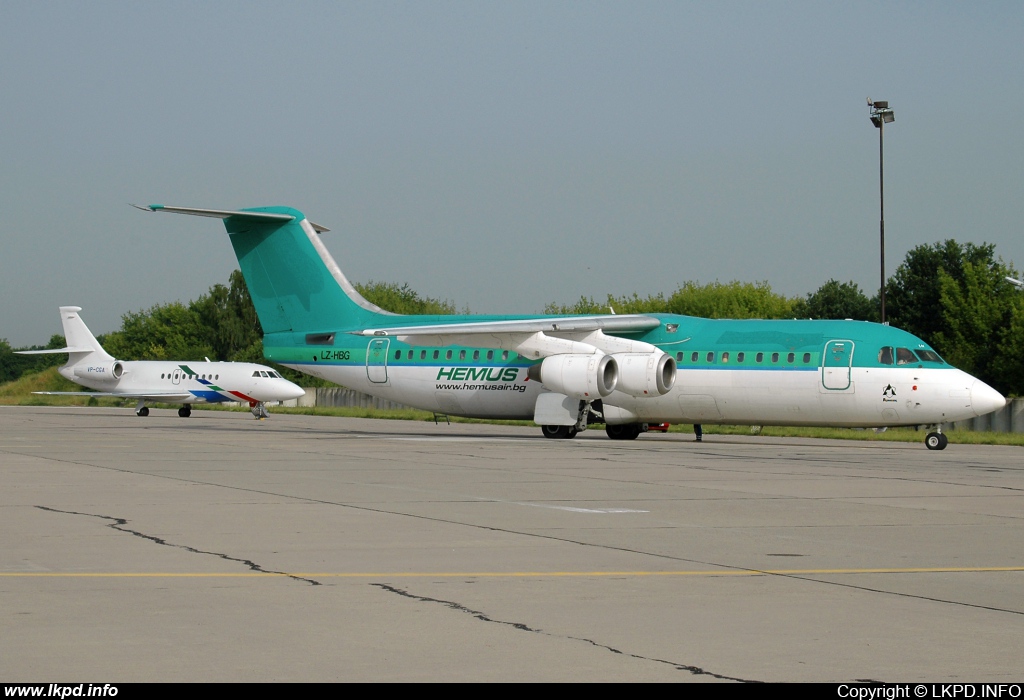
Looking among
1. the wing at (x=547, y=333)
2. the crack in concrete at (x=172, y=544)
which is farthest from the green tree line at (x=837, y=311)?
the crack in concrete at (x=172, y=544)

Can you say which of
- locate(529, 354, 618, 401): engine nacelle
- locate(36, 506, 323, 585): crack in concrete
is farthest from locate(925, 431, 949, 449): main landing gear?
locate(36, 506, 323, 585): crack in concrete

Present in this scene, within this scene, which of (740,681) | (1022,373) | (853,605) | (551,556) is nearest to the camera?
(740,681)

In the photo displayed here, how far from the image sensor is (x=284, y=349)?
119ft

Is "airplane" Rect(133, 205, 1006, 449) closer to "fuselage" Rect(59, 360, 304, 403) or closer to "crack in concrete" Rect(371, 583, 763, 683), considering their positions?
"fuselage" Rect(59, 360, 304, 403)

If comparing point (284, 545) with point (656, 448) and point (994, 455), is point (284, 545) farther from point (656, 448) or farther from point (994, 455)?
point (994, 455)

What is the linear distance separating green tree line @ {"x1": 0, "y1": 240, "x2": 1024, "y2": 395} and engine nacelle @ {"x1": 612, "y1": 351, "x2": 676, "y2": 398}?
3751 millimetres

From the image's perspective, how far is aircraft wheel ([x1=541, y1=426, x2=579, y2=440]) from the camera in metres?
32.4

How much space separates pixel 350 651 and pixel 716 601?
2.83 meters

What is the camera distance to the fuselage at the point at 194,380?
165 ft

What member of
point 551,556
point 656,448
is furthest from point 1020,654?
point 656,448

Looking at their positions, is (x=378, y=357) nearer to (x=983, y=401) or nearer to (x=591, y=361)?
(x=591, y=361)

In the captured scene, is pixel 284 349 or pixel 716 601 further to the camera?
pixel 284 349

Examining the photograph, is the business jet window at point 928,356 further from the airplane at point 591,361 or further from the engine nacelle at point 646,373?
the engine nacelle at point 646,373

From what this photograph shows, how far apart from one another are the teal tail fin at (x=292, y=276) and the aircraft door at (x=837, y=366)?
1372cm
